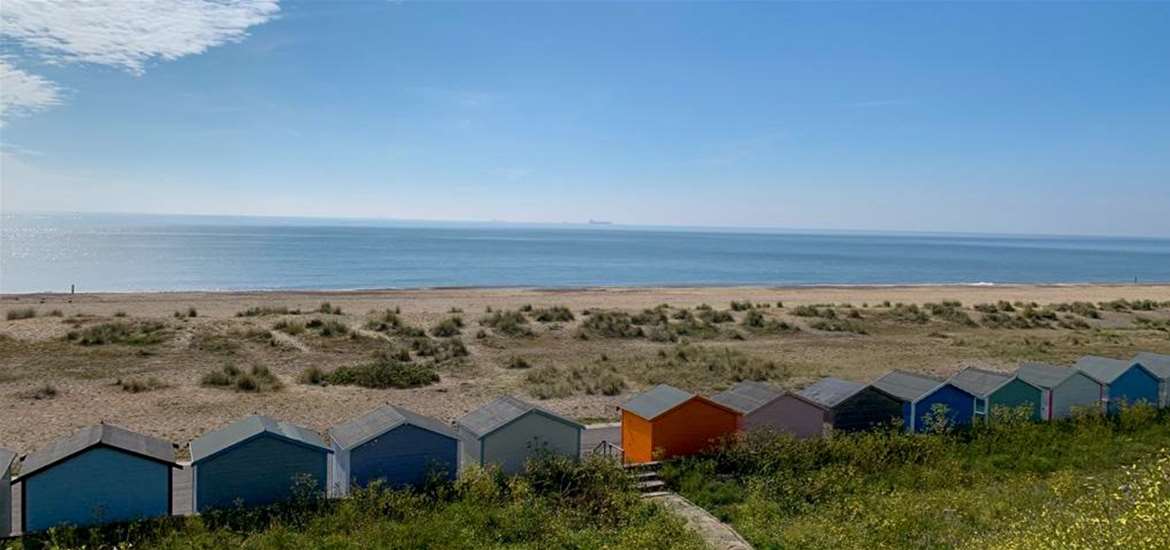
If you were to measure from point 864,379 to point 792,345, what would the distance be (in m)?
8.92

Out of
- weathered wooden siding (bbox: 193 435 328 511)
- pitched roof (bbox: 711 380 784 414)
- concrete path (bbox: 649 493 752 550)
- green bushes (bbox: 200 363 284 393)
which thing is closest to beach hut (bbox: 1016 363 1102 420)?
pitched roof (bbox: 711 380 784 414)

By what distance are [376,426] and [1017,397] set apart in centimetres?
1704

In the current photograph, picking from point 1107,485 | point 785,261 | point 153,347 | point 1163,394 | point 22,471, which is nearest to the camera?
point 22,471

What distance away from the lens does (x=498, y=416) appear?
1873 cm

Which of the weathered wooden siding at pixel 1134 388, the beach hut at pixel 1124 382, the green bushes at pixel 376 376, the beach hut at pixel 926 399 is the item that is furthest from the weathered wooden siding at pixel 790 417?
the green bushes at pixel 376 376

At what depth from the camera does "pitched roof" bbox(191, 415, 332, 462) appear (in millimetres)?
15938

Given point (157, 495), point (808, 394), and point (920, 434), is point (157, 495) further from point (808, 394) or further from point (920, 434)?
point (920, 434)

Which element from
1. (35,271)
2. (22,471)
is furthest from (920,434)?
(35,271)

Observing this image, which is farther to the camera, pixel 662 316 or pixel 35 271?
pixel 35 271

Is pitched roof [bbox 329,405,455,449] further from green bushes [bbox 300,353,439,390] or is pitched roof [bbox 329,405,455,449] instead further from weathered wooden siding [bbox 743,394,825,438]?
green bushes [bbox 300,353,439,390]

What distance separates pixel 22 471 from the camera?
595 inches

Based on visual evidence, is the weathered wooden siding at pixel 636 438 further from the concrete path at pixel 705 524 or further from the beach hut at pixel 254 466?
the beach hut at pixel 254 466

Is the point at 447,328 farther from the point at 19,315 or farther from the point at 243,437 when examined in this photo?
the point at 243,437

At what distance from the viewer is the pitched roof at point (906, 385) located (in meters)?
22.4
